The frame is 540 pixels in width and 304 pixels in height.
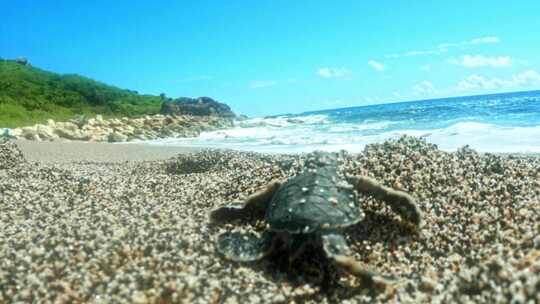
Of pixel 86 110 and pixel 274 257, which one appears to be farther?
pixel 86 110

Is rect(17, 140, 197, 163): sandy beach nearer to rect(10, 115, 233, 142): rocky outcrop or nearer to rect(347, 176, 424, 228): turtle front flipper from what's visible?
rect(10, 115, 233, 142): rocky outcrop

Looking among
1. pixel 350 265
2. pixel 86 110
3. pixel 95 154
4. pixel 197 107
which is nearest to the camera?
pixel 350 265

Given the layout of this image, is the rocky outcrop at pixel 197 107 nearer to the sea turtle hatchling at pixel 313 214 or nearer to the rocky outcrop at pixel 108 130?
the rocky outcrop at pixel 108 130

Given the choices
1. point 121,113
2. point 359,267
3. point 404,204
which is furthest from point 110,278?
point 121,113

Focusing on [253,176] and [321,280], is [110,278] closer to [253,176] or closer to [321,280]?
[321,280]

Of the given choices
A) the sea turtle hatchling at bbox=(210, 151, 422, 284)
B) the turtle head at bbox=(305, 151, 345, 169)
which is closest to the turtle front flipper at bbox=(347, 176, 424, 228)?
the sea turtle hatchling at bbox=(210, 151, 422, 284)

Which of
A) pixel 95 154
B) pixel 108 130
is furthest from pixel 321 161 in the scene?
pixel 108 130

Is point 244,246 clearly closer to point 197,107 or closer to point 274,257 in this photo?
point 274,257

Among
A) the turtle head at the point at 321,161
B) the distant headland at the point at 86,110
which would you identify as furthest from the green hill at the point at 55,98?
the turtle head at the point at 321,161
